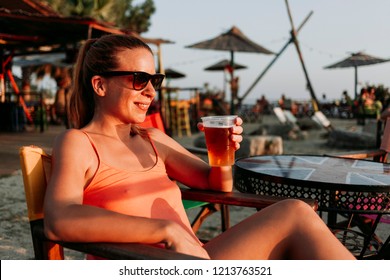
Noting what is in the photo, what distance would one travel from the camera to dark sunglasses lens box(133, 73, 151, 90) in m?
1.55

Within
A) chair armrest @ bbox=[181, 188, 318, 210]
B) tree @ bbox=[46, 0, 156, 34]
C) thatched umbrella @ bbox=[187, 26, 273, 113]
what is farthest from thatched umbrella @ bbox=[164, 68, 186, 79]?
chair armrest @ bbox=[181, 188, 318, 210]

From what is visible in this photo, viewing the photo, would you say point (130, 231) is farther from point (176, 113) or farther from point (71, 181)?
point (176, 113)

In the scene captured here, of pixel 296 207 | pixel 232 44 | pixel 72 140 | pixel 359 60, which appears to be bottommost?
pixel 296 207

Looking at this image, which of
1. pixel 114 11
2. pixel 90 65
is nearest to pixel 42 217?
pixel 90 65

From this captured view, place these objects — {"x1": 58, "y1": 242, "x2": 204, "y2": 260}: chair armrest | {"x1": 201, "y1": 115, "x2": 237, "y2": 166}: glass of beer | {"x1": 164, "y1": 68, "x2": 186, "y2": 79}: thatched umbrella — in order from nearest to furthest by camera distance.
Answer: {"x1": 58, "y1": 242, "x2": 204, "y2": 260}: chair armrest → {"x1": 201, "y1": 115, "x2": 237, "y2": 166}: glass of beer → {"x1": 164, "y1": 68, "x2": 186, "y2": 79}: thatched umbrella

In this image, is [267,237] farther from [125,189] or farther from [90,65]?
[90,65]

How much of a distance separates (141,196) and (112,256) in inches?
13.8

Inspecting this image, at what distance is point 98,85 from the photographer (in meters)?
1.58

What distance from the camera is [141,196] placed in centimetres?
151

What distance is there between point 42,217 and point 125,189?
31 centimetres

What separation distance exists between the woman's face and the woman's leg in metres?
0.57

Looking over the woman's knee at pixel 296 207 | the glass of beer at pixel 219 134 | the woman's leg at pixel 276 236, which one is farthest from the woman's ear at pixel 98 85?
the woman's knee at pixel 296 207

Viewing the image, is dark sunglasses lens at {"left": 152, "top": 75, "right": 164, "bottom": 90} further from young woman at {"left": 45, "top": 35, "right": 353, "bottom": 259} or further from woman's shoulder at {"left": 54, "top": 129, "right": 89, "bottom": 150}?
woman's shoulder at {"left": 54, "top": 129, "right": 89, "bottom": 150}

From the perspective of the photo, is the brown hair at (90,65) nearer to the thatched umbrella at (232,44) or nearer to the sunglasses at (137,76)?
the sunglasses at (137,76)
